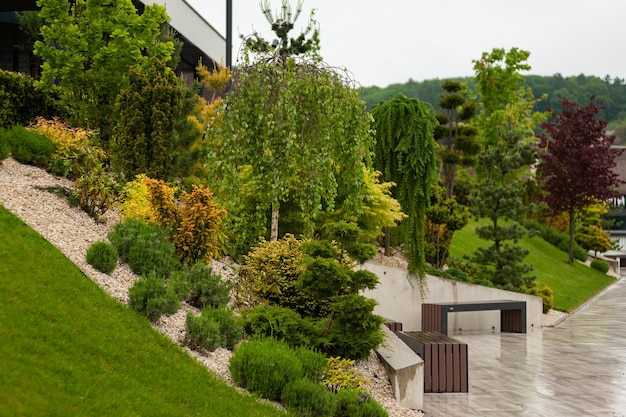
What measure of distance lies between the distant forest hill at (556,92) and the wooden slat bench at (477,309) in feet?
176

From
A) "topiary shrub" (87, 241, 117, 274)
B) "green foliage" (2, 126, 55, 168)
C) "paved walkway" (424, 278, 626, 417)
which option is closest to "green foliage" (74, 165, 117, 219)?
"green foliage" (2, 126, 55, 168)

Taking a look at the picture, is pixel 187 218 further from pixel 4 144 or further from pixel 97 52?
pixel 97 52

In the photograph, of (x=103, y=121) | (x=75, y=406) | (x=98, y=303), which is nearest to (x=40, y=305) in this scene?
(x=98, y=303)

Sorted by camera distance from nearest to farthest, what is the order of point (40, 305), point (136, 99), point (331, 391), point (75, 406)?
point (75, 406), point (40, 305), point (331, 391), point (136, 99)

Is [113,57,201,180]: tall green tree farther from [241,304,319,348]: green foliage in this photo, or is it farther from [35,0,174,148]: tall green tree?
[241,304,319,348]: green foliage

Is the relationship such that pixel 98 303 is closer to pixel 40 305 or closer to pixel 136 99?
pixel 40 305

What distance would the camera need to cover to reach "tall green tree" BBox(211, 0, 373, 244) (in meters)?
12.6

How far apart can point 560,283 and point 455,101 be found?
8.75m

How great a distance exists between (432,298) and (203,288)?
10726mm

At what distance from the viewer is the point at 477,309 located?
18672mm

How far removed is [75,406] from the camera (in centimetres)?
558

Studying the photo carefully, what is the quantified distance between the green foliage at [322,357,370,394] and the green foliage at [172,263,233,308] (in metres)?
1.87

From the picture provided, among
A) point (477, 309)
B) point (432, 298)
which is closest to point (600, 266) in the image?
point (432, 298)

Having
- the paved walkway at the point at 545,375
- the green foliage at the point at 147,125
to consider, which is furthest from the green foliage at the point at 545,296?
the green foliage at the point at 147,125
